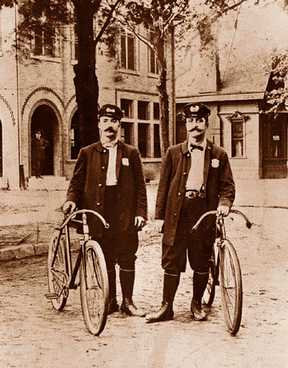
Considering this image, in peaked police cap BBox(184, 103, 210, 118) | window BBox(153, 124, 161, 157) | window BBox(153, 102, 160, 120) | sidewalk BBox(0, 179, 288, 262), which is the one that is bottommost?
sidewalk BBox(0, 179, 288, 262)

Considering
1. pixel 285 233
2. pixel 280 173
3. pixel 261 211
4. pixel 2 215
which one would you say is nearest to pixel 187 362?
pixel 280 173

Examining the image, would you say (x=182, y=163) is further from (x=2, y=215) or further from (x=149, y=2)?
(x=2, y=215)

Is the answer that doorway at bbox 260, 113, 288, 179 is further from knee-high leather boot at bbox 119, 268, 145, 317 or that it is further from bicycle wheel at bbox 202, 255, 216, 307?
knee-high leather boot at bbox 119, 268, 145, 317

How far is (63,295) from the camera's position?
385 cm

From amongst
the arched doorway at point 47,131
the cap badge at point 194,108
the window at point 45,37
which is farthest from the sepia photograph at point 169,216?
the arched doorway at point 47,131

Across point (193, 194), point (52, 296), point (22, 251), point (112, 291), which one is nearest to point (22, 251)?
point (22, 251)

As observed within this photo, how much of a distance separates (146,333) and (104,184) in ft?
2.80

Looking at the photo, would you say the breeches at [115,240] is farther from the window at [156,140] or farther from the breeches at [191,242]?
the window at [156,140]

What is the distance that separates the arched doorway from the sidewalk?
1.26 ft

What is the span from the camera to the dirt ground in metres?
2.94

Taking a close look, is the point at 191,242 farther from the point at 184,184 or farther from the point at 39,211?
the point at 39,211

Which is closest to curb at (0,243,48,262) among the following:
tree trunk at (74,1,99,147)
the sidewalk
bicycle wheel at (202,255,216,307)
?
the sidewalk

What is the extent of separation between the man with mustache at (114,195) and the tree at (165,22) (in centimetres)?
81

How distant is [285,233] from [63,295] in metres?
3.74
